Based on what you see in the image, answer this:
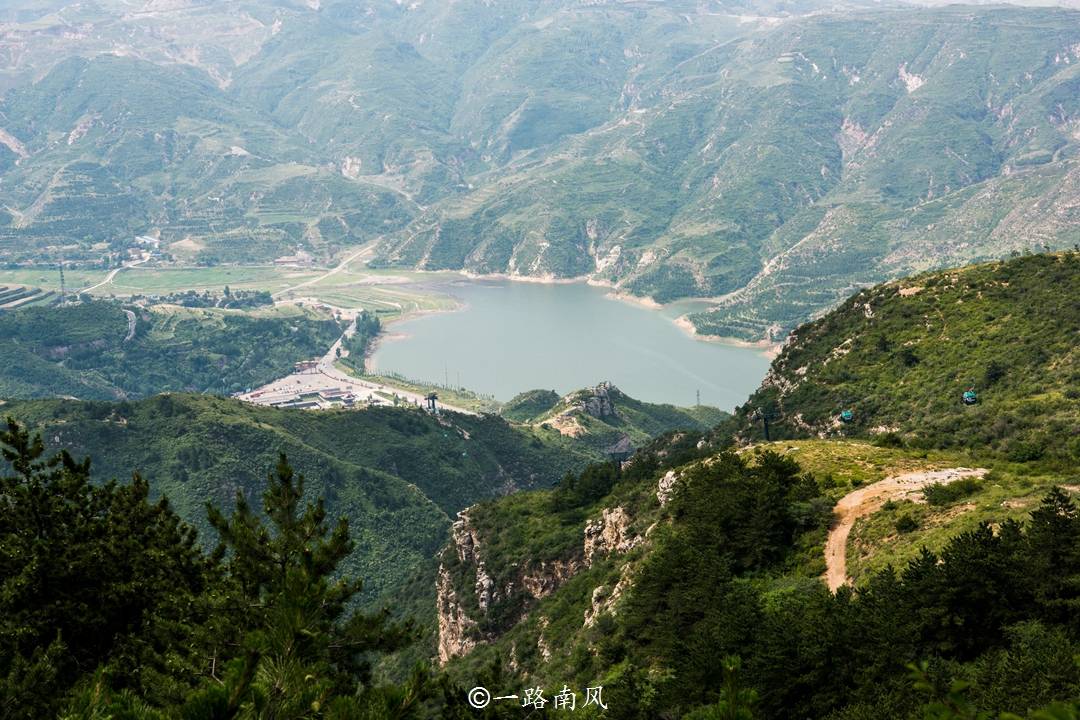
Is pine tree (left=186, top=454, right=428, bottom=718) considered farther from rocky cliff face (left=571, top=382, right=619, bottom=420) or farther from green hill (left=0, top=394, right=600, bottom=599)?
rocky cliff face (left=571, top=382, right=619, bottom=420)

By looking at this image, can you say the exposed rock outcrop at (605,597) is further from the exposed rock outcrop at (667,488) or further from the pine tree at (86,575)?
the pine tree at (86,575)

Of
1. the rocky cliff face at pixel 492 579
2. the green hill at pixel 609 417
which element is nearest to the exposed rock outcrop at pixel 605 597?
the rocky cliff face at pixel 492 579

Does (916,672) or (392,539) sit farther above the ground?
(916,672)

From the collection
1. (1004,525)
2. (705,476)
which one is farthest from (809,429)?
(1004,525)

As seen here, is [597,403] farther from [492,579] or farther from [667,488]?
[667,488]

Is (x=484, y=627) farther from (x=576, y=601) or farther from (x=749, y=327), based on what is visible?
(x=749, y=327)
